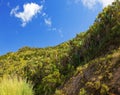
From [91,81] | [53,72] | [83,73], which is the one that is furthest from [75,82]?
[53,72]

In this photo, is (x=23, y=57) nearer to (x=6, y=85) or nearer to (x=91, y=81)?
(x=6, y=85)

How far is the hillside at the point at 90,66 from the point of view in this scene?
1148 cm

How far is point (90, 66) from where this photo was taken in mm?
12898

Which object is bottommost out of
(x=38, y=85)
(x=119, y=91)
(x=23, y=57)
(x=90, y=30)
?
(x=119, y=91)

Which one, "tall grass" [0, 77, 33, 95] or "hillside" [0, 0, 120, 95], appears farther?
"tall grass" [0, 77, 33, 95]

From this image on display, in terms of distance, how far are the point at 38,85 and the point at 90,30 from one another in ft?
11.3

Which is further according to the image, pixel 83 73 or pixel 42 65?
pixel 42 65

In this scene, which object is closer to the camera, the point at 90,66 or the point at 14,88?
the point at 90,66

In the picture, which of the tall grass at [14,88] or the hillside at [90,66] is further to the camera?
the tall grass at [14,88]

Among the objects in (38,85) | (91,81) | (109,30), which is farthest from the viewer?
(38,85)

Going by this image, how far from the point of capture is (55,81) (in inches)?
610

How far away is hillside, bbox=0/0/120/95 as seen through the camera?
11484 millimetres

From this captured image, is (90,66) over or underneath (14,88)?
underneath

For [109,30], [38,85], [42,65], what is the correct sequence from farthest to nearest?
[42,65], [38,85], [109,30]
